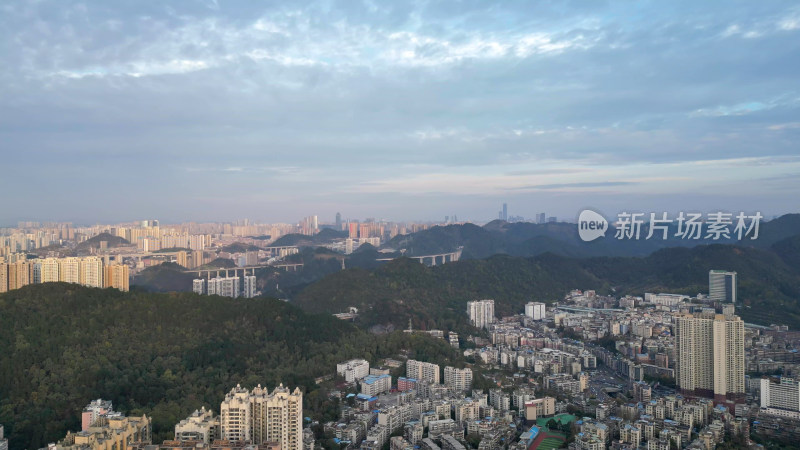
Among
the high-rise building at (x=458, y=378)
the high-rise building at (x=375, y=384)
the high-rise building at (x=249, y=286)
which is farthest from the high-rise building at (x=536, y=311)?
the high-rise building at (x=249, y=286)

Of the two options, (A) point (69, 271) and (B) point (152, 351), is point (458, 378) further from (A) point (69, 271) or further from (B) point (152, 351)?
(A) point (69, 271)

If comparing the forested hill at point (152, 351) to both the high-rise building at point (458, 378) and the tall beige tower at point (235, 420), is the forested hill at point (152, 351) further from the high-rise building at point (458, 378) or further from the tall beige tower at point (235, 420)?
the high-rise building at point (458, 378)

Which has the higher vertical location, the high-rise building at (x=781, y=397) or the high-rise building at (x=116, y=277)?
the high-rise building at (x=116, y=277)

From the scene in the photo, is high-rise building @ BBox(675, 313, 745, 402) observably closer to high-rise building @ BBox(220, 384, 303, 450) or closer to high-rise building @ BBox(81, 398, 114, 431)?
high-rise building @ BBox(220, 384, 303, 450)

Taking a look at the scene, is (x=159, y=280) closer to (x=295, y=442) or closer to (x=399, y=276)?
(x=399, y=276)

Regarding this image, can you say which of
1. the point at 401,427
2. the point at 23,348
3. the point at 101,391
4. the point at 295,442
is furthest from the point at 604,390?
the point at 23,348

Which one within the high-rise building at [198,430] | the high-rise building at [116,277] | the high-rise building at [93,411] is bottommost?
the high-rise building at [93,411]
